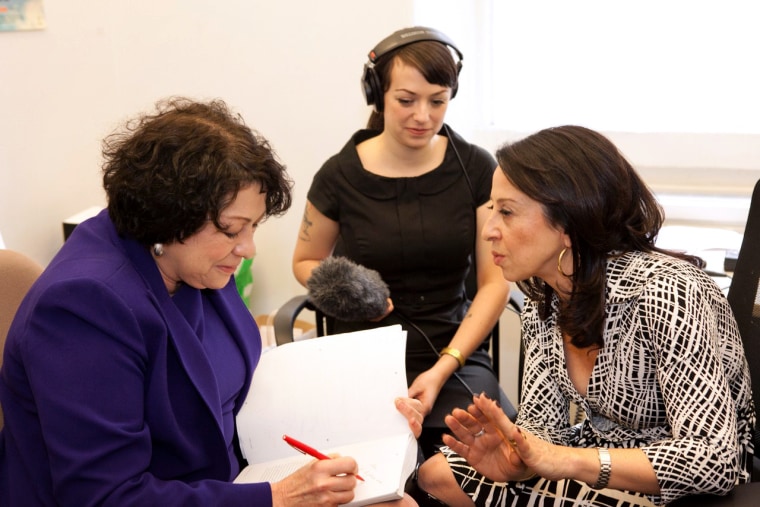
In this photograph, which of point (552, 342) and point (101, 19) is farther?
point (101, 19)

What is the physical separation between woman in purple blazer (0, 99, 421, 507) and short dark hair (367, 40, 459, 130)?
0.67 m

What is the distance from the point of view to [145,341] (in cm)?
120

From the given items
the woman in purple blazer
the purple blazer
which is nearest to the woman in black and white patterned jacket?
the woman in purple blazer

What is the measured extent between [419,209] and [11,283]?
3.12 feet

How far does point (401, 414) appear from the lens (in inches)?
56.5

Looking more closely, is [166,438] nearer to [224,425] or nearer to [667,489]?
[224,425]

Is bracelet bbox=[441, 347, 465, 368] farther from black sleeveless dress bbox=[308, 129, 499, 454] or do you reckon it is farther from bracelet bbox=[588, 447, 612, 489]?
bracelet bbox=[588, 447, 612, 489]

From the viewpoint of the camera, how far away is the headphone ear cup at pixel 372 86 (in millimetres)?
1942

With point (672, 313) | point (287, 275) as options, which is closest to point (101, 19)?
point (287, 275)

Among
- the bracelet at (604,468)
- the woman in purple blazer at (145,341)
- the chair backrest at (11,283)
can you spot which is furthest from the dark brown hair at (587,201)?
the chair backrest at (11,283)

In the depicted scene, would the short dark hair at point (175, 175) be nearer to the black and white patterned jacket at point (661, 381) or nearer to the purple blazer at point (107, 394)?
the purple blazer at point (107, 394)

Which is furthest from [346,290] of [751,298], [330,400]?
[751,298]

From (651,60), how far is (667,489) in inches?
63.1

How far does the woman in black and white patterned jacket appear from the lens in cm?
126
